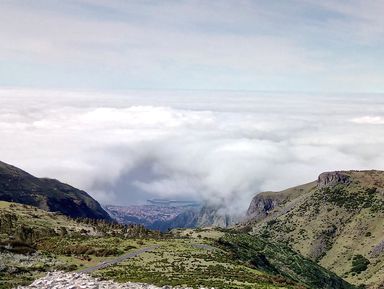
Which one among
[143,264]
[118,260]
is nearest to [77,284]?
[143,264]

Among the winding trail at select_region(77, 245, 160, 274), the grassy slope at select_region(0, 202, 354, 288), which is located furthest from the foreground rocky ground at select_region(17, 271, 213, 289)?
the winding trail at select_region(77, 245, 160, 274)

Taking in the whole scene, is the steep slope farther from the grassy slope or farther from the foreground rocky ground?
the foreground rocky ground

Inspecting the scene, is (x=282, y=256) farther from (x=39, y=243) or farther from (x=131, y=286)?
(x=131, y=286)

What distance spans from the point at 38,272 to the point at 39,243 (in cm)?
3438

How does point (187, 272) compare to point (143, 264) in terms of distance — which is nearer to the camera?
point (187, 272)

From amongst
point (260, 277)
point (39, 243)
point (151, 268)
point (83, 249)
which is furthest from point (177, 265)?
point (39, 243)

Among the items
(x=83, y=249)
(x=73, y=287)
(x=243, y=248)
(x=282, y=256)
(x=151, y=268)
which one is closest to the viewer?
(x=73, y=287)

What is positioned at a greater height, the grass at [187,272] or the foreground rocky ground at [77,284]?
the grass at [187,272]

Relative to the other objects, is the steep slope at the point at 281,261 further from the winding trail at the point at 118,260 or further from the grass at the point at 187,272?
the grass at the point at 187,272

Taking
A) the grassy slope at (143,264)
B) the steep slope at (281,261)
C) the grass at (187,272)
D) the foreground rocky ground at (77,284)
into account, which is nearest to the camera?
the foreground rocky ground at (77,284)

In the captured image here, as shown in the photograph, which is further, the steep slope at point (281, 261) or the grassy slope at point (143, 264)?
the steep slope at point (281, 261)

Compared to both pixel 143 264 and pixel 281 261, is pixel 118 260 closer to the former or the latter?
pixel 143 264

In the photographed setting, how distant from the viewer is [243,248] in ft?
467

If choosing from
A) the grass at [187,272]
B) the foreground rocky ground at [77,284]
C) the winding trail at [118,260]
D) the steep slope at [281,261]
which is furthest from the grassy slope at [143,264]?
the steep slope at [281,261]
